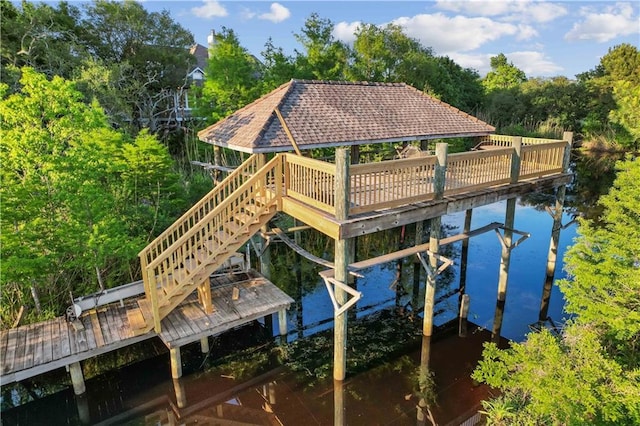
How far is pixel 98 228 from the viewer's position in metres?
8.57

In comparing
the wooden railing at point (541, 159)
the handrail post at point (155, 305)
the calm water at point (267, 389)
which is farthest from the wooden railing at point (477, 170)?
the handrail post at point (155, 305)

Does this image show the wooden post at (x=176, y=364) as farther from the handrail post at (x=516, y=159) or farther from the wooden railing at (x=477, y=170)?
the handrail post at (x=516, y=159)

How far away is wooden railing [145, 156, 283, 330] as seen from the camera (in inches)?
327

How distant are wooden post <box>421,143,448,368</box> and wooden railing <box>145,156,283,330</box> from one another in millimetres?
3430

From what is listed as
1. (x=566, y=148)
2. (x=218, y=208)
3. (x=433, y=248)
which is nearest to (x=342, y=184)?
(x=218, y=208)

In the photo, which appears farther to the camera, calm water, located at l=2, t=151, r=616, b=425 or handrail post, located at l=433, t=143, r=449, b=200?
handrail post, located at l=433, t=143, r=449, b=200

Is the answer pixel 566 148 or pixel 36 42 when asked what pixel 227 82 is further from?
pixel 566 148

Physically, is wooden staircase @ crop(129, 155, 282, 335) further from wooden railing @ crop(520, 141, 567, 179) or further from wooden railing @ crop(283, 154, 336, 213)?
wooden railing @ crop(520, 141, 567, 179)

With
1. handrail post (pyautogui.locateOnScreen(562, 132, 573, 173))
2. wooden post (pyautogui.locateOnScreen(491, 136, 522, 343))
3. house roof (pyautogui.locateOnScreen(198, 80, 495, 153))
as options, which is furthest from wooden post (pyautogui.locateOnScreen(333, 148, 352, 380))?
handrail post (pyautogui.locateOnScreen(562, 132, 573, 173))

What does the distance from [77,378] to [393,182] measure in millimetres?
7644

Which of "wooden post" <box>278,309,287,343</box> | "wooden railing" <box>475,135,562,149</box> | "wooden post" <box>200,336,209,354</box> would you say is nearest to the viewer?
"wooden post" <box>200,336,209,354</box>

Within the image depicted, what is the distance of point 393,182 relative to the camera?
25.3ft

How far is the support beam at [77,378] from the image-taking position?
7.93 meters

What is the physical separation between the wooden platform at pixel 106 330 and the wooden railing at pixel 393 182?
366cm
